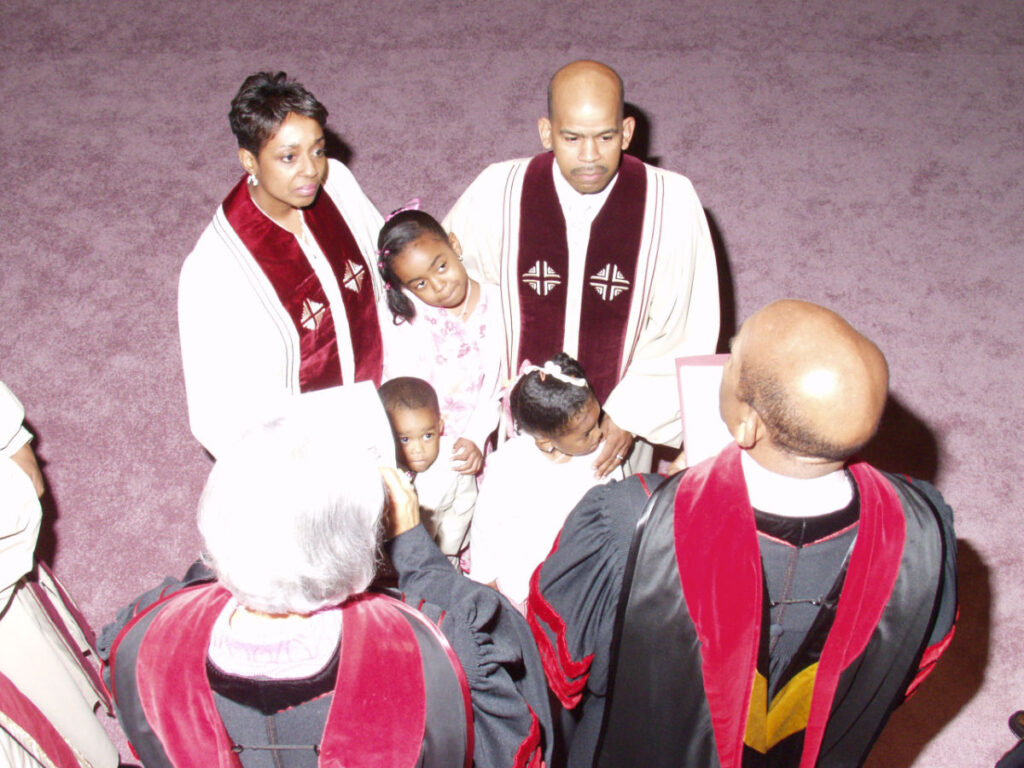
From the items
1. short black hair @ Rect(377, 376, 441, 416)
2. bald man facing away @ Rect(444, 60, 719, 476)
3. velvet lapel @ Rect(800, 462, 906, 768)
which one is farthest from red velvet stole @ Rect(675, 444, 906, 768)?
short black hair @ Rect(377, 376, 441, 416)

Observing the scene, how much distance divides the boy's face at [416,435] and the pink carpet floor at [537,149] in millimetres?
1204

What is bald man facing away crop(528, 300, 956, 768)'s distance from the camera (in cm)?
134

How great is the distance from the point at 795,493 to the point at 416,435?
108cm

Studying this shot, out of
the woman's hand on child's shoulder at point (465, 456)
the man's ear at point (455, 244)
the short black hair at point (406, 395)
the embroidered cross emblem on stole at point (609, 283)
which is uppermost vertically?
the man's ear at point (455, 244)

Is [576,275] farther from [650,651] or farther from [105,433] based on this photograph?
[105,433]

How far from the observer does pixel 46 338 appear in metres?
3.57

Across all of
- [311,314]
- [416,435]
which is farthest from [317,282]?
[416,435]

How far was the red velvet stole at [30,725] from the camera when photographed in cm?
164

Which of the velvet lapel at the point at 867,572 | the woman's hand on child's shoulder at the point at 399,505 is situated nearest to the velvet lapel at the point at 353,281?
the woman's hand on child's shoulder at the point at 399,505

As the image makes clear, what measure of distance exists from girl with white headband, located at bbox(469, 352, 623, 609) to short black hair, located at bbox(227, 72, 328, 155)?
0.87 metres

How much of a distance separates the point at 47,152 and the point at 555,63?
8.74 ft

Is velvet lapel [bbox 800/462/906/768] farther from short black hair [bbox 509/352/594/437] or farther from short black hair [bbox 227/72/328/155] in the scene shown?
short black hair [bbox 227/72/328/155]

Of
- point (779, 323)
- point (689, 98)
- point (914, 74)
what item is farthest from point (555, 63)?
point (779, 323)

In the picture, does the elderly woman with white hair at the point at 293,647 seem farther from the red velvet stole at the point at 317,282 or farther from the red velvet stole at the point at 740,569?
the red velvet stole at the point at 317,282
